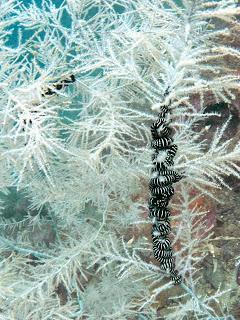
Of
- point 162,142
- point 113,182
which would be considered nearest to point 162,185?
point 162,142

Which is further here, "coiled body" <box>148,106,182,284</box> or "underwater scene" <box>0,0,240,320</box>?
"underwater scene" <box>0,0,240,320</box>

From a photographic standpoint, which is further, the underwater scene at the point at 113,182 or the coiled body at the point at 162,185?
the underwater scene at the point at 113,182

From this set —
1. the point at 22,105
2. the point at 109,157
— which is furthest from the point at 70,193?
the point at 22,105

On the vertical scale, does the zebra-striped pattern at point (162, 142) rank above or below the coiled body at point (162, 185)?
above

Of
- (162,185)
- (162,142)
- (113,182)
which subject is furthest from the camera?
(113,182)

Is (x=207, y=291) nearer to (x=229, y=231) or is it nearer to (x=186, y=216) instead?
(x=229, y=231)

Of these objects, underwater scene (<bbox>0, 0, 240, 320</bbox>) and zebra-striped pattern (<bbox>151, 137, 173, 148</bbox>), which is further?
underwater scene (<bbox>0, 0, 240, 320</bbox>)

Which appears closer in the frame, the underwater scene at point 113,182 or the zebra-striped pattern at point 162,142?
the zebra-striped pattern at point 162,142

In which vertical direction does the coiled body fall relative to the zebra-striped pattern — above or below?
below

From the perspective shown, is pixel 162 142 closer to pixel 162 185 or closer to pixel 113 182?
pixel 162 185
